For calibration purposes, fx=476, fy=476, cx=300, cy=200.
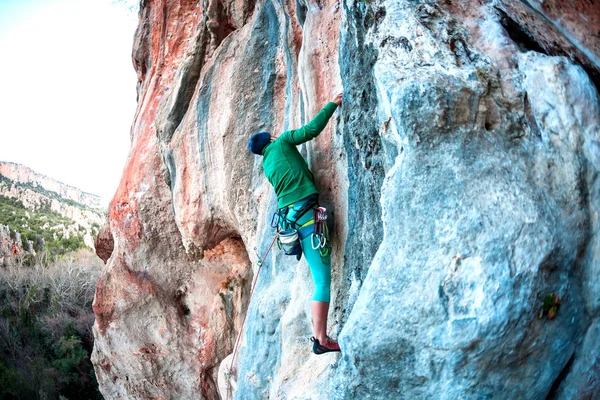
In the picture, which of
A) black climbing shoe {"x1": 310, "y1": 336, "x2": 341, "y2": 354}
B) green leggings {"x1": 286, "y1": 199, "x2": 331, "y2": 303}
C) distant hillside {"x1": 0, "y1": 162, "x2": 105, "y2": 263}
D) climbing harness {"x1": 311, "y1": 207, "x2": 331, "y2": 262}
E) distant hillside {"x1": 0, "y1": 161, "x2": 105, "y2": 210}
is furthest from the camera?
distant hillside {"x1": 0, "y1": 161, "x2": 105, "y2": 210}

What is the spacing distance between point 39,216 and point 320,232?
47.2 meters

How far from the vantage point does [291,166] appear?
4160mm

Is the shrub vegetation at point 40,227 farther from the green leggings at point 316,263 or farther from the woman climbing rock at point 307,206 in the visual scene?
the green leggings at point 316,263

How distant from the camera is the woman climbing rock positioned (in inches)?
151

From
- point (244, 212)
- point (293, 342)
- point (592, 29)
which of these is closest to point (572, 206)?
point (592, 29)

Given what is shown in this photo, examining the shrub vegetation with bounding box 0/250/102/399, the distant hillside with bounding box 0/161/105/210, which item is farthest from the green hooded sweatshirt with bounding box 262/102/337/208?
the distant hillside with bounding box 0/161/105/210

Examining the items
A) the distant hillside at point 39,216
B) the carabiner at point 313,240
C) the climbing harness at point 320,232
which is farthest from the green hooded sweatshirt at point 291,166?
the distant hillside at point 39,216

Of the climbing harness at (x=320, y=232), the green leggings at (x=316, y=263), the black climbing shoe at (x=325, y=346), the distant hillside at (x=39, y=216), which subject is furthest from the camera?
the distant hillside at (x=39, y=216)

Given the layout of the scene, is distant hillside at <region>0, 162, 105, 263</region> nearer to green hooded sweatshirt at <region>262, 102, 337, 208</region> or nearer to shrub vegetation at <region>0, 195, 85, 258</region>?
shrub vegetation at <region>0, 195, 85, 258</region>

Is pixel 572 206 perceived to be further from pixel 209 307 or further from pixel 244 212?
pixel 209 307

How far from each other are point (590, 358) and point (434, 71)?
1.86 meters

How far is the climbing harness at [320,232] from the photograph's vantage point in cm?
398

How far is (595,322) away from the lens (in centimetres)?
263

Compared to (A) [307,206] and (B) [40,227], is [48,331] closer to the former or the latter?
Answer: (A) [307,206]
